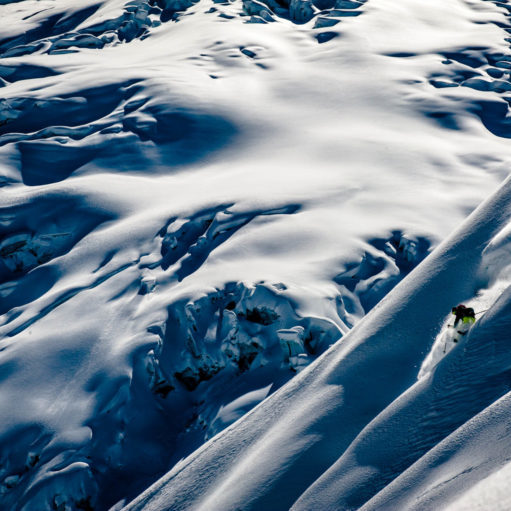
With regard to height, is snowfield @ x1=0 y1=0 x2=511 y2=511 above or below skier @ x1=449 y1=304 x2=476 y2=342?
below

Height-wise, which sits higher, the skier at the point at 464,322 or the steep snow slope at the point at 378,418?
the skier at the point at 464,322

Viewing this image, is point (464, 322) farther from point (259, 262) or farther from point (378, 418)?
point (259, 262)

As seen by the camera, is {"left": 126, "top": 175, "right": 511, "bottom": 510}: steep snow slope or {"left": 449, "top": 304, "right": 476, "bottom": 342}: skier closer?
{"left": 126, "top": 175, "right": 511, "bottom": 510}: steep snow slope

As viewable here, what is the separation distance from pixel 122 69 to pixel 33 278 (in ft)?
13.7

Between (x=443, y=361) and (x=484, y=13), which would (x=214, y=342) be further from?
(x=484, y=13)

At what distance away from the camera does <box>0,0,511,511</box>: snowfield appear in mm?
2176

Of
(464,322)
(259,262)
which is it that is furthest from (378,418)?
(259,262)

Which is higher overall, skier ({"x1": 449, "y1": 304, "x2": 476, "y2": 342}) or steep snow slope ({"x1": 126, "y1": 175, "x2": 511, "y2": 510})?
skier ({"x1": 449, "y1": 304, "x2": 476, "y2": 342})

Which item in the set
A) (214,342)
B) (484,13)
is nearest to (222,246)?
(214,342)

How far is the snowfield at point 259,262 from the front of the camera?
2.18m

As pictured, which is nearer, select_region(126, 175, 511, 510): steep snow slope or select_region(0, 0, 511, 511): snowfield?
select_region(126, 175, 511, 510): steep snow slope

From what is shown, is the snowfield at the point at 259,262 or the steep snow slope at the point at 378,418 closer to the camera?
the steep snow slope at the point at 378,418

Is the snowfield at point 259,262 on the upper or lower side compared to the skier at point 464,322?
lower

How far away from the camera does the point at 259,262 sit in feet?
14.8
